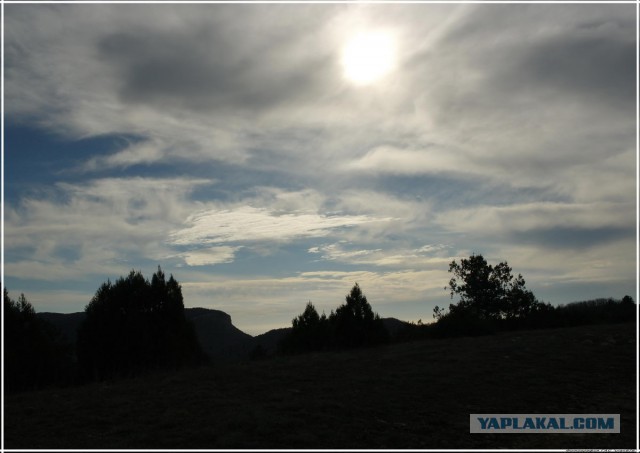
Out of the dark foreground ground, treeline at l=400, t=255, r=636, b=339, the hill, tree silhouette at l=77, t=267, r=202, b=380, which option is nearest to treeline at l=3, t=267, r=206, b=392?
tree silhouette at l=77, t=267, r=202, b=380

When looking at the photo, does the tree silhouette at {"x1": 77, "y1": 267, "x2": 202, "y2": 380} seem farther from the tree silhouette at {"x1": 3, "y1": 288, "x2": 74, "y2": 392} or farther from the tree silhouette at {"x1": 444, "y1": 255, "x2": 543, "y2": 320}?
the tree silhouette at {"x1": 444, "y1": 255, "x2": 543, "y2": 320}

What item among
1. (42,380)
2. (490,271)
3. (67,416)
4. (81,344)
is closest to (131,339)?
(81,344)

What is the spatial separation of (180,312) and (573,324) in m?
34.9

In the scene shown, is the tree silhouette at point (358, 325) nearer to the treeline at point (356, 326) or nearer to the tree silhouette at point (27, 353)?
the treeline at point (356, 326)

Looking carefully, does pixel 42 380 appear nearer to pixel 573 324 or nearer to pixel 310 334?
pixel 310 334

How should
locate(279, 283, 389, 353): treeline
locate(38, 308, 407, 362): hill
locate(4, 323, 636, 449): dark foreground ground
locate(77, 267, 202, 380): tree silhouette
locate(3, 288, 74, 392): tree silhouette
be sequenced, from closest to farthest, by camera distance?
locate(4, 323, 636, 449): dark foreground ground → locate(3, 288, 74, 392): tree silhouette → locate(77, 267, 202, 380): tree silhouette → locate(279, 283, 389, 353): treeline → locate(38, 308, 407, 362): hill

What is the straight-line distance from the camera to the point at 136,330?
28.3 metres

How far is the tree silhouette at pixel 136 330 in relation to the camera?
27828mm

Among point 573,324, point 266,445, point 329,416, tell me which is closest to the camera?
point 266,445

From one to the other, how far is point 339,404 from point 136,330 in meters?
18.8

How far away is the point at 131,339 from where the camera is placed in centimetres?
2816

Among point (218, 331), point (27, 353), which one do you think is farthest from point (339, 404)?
point (218, 331)

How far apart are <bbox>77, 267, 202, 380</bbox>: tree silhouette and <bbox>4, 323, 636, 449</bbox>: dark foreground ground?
8.71m

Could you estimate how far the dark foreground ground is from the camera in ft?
34.4
